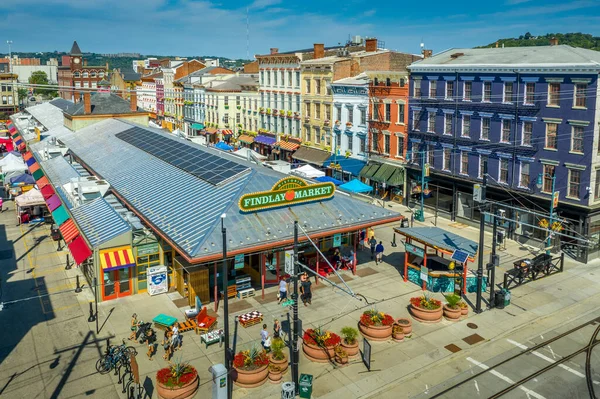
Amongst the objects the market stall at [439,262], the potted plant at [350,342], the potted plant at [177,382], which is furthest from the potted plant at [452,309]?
the potted plant at [177,382]

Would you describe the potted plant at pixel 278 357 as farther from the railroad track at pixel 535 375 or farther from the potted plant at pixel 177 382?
the railroad track at pixel 535 375

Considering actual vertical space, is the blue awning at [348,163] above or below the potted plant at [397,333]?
above

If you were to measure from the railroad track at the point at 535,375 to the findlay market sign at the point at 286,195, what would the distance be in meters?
12.7

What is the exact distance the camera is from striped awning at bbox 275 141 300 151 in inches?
2620

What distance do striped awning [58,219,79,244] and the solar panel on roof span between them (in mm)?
8149

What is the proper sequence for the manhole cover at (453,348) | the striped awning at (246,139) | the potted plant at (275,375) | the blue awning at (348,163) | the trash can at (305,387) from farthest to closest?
1. the striped awning at (246,139)
2. the blue awning at (348,163)
3. the manhole cover at (453,348)
4. the potted plant at (275,375)
5. the trash can at (305,387)

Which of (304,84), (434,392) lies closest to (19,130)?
(304,84)

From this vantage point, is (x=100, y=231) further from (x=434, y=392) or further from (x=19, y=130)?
(x=19, y=130)

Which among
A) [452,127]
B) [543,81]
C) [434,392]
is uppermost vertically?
[543,81]

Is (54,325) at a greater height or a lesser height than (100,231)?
lesser

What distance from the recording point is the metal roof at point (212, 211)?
1077 inches

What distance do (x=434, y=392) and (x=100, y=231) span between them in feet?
64.8

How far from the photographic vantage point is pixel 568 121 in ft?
118

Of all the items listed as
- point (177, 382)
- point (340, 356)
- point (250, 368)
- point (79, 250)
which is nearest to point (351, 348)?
point (340, 356)
